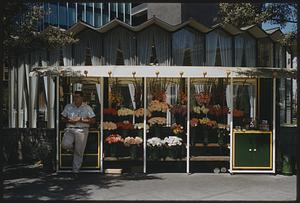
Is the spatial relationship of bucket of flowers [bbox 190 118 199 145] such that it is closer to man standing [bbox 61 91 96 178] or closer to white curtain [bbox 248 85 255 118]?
white curtain [bbox 248 85 255 118]

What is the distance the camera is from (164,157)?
12.0 meters

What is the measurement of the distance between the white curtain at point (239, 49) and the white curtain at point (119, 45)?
3476 mm

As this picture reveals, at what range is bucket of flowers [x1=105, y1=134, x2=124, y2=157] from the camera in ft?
39.1

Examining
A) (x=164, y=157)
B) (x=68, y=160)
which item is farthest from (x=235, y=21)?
(x=68, y=160)

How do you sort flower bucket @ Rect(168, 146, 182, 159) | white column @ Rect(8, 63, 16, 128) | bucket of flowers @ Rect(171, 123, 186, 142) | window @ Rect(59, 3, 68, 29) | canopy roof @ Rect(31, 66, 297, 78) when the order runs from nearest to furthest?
canopy roof @ Rect(31, 66, 297, 78), flower bucket @ Rect(168, 146, 182, 159), bucket of flowers @ Rect(171, 123, 186, 142), white column @ Rect(8, 63, 16, 128), window @ Rect(59, 3, 68, 29)

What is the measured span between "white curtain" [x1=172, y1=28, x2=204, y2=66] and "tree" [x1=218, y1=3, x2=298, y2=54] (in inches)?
84.9

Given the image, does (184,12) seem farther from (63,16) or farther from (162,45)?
(63,16)

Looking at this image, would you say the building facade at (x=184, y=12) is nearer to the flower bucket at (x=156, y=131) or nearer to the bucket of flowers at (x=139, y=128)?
the flower bucket at (x=156, y=131)

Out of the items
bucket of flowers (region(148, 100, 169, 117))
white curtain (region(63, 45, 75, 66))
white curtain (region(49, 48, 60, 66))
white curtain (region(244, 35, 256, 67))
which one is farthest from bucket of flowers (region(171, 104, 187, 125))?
white curtain (region(49, 48, 60, 66))

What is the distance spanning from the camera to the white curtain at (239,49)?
16562 mm

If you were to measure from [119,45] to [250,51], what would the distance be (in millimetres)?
4475

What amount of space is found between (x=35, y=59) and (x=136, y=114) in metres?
5.79

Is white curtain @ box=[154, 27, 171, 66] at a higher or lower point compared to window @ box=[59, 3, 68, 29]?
lower

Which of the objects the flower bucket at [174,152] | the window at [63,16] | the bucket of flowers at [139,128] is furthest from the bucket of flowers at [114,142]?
the window at [63,16]
